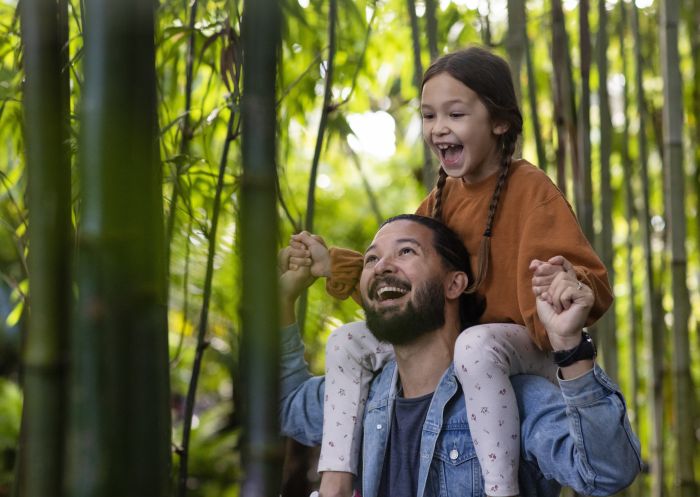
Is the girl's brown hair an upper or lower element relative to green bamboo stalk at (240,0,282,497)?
upper

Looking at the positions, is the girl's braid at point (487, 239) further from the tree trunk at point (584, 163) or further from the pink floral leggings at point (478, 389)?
the tree trunk at point (584, 163)

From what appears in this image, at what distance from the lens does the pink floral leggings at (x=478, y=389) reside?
980 millimetres

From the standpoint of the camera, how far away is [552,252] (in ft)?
3.18

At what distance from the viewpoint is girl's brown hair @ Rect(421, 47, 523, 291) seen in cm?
104

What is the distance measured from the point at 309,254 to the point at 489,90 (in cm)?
28

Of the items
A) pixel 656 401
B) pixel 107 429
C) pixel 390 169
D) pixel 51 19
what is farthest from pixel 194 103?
pixel 390 169

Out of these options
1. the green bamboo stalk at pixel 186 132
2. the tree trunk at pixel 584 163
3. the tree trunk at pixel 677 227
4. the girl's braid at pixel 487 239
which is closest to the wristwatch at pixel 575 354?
the girl's braid at pixel 487 239

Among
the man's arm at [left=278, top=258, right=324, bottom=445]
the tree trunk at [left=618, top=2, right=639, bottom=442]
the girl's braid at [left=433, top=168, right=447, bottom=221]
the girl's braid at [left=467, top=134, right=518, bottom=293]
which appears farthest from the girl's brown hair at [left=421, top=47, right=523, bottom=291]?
the tree trunk at [left=618, top=2, right=639, bottom=442]

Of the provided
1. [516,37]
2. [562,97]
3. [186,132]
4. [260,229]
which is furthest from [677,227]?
[260,229]

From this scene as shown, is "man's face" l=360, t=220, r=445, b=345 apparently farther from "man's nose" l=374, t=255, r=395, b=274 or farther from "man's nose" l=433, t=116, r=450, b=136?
"man's nose" l=433, t=116, r=450, b=136

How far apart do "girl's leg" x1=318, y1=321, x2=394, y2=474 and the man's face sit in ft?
0.27

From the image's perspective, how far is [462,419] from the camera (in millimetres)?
1043

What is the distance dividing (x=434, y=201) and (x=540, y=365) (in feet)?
0.82

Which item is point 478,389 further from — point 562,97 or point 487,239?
point 562,97
